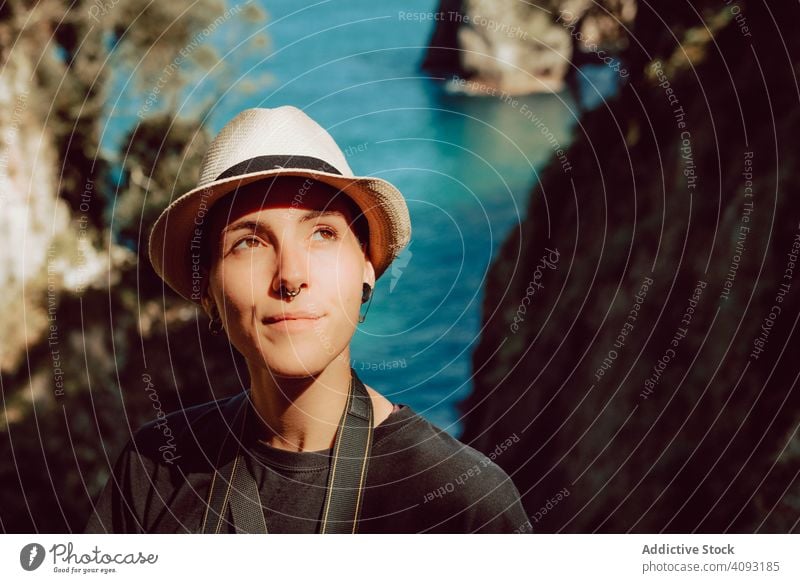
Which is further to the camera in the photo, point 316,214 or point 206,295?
point 206,295

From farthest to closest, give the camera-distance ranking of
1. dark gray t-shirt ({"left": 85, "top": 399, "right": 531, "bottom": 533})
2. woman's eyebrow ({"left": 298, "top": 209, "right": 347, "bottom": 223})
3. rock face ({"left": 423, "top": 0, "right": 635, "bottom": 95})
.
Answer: rock face ({"left": 423, "top": 0, "right": 635, "bottom": 95}) < dark gray t-shirt ({"left": 85, "top": 399, "right": 531, "bottom": 533}) < woman's eyebrow ({"left": 298, "top": 209, "right": 347, "bottom": 223})

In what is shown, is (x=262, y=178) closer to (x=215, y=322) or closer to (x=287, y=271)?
(x=287, y=271)

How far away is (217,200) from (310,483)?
70 cm

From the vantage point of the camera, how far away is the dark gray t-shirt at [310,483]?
6.64ft

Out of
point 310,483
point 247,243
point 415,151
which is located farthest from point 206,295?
point 415,151

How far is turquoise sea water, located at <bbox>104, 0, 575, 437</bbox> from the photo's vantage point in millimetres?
2613

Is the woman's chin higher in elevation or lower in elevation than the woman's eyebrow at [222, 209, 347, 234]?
lower

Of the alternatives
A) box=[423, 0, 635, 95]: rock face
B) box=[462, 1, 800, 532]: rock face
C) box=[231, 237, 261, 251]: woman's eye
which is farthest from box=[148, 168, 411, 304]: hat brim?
box=[462, 1, 800, 532]: rock face

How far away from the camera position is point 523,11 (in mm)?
2973

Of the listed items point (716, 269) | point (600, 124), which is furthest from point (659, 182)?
point (716, 269)

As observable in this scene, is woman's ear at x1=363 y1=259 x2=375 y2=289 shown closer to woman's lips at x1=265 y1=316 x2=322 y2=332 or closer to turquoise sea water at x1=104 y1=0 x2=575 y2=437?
woman's lips at x1=265 y1=316 x2=322 y2=332

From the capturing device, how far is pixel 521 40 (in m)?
3.03

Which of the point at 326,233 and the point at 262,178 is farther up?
the point at 262,178

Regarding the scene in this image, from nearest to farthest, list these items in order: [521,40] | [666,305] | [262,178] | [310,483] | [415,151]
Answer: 1. [262,178]
2. [310,483]
3. [415,151]
4. [521,40]
5. [666,305]
